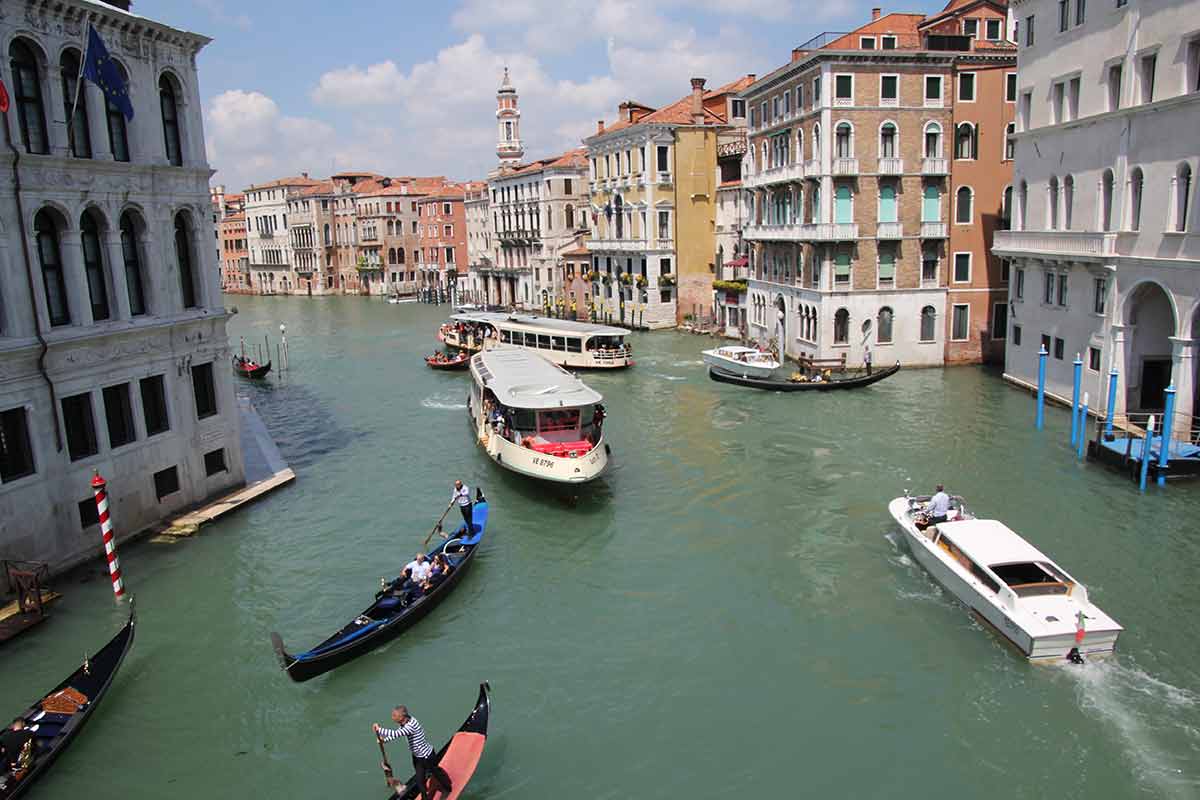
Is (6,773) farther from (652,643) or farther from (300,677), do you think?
(652,643)

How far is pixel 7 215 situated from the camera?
536 inches

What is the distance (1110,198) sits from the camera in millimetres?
22297

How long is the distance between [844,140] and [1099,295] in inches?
434

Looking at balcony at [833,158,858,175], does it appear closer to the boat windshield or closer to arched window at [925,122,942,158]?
arched window at [925,122,942,158]

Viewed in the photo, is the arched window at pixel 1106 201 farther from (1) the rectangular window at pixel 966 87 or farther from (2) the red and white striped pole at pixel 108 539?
(2) the red and white striped pole at pixel 108 539

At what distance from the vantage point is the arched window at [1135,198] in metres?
21.0

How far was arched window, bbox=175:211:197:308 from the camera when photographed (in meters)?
17.4

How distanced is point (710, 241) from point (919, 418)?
2405 centimetres

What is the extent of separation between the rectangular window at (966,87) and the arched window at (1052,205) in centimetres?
777

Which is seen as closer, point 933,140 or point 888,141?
point 888,141

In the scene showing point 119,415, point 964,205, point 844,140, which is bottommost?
point 119,415

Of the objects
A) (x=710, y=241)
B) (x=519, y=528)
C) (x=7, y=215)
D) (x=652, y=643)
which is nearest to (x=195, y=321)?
(x=7, y=215)

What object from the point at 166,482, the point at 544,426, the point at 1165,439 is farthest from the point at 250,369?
the point at 1165,439

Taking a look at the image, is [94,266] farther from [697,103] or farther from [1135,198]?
[697,103]
